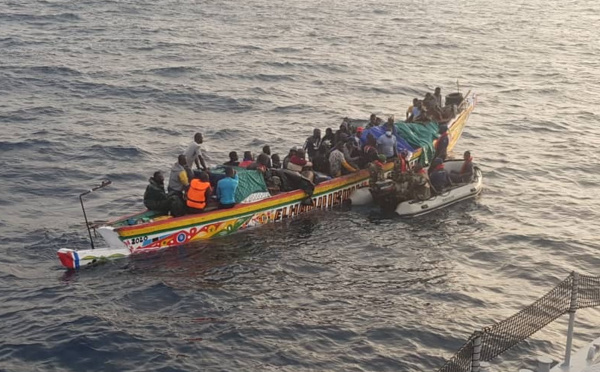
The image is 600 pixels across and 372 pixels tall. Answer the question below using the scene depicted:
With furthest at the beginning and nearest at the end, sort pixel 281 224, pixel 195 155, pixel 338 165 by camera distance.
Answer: pixel 338 165
pixel 281 224
pixel 195 155

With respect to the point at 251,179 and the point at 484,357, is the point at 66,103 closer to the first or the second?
the point at 251,179

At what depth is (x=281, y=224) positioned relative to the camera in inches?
962

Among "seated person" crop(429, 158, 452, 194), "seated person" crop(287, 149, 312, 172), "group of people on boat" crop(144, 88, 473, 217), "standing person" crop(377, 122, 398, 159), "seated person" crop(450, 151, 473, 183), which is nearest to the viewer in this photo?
"group of people on boat" crop(144, 88, 473, 217)

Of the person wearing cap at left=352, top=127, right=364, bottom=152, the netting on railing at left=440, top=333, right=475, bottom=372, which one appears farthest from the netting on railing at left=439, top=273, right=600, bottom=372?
the person wearing cap at left=352, top=127, right=364, bottom=152

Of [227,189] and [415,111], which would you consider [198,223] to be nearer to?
[227,189]

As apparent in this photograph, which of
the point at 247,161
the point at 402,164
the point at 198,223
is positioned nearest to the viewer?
the point at 198,223

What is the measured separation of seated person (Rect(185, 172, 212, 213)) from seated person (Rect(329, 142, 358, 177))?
16.7 ft

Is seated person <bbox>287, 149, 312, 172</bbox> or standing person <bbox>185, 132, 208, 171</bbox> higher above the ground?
standing person <bbox>185, 132, 208, 171</bbox>

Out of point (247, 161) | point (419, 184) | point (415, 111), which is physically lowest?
point (419, 184)

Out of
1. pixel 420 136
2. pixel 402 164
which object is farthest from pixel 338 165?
pixel 420 136

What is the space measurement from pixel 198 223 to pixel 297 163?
4.43 m

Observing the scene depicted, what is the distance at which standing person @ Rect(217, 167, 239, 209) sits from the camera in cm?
2259

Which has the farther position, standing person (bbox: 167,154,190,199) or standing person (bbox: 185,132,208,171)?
standing person (bbox: 185,132,208,171)

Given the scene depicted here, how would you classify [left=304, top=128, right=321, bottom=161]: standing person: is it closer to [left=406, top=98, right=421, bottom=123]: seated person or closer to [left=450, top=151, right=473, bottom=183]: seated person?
[left=450, top=151, right=473, bottom=183]: seated person
